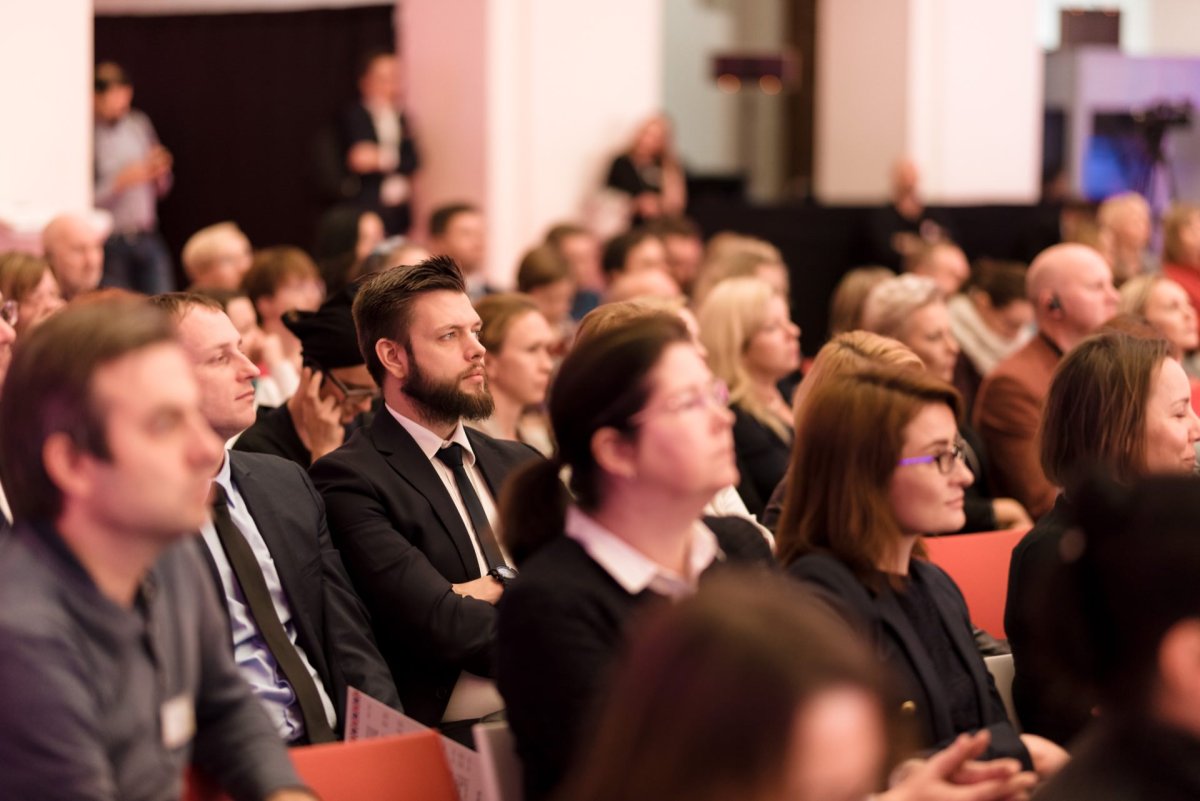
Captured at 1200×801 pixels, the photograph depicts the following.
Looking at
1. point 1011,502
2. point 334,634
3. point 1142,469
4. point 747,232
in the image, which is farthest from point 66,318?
Result: point 747,232

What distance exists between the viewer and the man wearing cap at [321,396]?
4152 mm

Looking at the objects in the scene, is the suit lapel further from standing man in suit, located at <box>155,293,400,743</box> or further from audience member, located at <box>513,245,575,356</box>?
audience member, located at <box>513,245,575,356</box>

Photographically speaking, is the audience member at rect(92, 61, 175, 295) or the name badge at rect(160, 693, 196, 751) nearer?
the name badge at rect(160, 693, 196, 751)

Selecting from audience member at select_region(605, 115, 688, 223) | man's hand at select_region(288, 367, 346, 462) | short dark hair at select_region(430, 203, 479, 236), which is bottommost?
man's hand at select_region(288, 367, 346, 462)

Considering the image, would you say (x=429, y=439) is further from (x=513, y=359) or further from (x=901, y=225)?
(x=901, y=225)

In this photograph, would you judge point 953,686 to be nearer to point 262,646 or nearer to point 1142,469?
point 1142,469

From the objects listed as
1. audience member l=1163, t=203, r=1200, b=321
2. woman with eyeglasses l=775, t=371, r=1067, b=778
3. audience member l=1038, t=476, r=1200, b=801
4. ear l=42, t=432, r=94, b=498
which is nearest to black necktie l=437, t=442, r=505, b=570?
woman with eyeglasses l=775, t=371, r=1067, b=778

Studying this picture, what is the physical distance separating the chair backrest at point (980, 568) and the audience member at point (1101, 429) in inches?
16.8

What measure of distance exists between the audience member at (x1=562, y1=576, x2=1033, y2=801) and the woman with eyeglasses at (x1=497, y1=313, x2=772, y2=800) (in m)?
0.76

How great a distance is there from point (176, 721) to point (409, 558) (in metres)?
1.25

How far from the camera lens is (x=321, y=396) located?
4.18 metres

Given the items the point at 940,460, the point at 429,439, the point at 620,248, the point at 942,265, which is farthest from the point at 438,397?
the point at 942,265

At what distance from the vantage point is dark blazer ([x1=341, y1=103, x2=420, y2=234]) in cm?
995

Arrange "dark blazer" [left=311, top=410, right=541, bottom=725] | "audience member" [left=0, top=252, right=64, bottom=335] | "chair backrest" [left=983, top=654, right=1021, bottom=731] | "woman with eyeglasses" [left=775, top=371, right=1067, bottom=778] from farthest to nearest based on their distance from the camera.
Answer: "audience member" [left=0, top=252, right=64, bottom=335], "dark blazer" [left=311, top=410, right=541, bottom=725], "chair backrest" [left=983, top=654, right=1021, bottom=731], "woman with eyeglasses" [left=775, top=371, right=1067, bottom=778]
